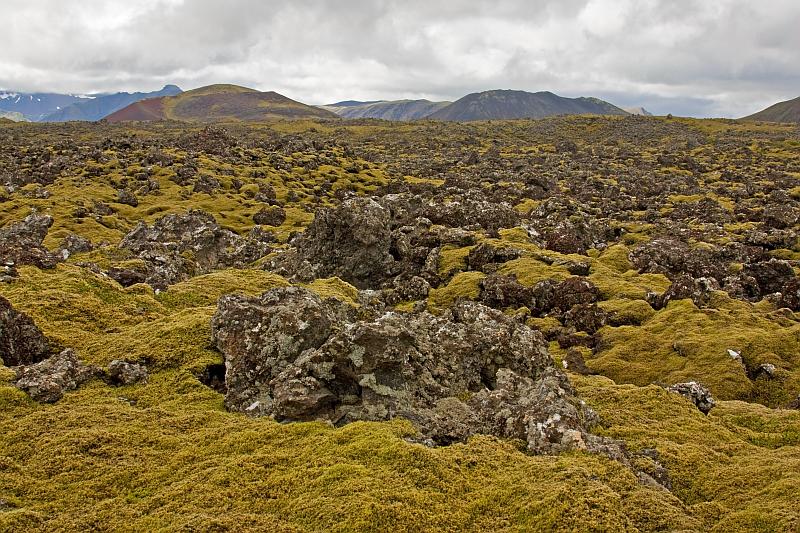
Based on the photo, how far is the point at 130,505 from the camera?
8805mm

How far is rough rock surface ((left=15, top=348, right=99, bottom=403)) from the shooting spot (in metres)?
11.6

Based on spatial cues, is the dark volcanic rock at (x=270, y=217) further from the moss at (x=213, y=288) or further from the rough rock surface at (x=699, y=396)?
the rough rock surface at (x=699, y=396)

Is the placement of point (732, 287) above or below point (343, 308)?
below

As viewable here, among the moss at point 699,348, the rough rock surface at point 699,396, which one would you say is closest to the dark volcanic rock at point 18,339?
the rough rock surface at point 699,396

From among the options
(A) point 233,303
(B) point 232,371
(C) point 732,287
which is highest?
(A) point 233,303

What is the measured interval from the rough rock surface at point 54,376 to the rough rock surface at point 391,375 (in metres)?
3.09

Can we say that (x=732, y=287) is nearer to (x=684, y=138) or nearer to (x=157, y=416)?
(x=157, y=416)

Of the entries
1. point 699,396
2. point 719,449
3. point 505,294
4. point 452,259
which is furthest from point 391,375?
point 452,259

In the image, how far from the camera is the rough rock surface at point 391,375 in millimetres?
11172

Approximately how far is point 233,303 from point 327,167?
69.1 m

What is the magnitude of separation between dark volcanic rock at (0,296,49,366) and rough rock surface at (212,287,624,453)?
4.28 m

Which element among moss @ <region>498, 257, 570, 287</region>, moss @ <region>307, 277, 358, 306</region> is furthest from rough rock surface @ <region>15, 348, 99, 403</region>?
moss @ <region>498, 257, 570, 287</region>

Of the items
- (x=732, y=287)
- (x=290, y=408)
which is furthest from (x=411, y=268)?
(x=290, y=408)

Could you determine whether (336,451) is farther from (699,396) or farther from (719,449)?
(699,396)
